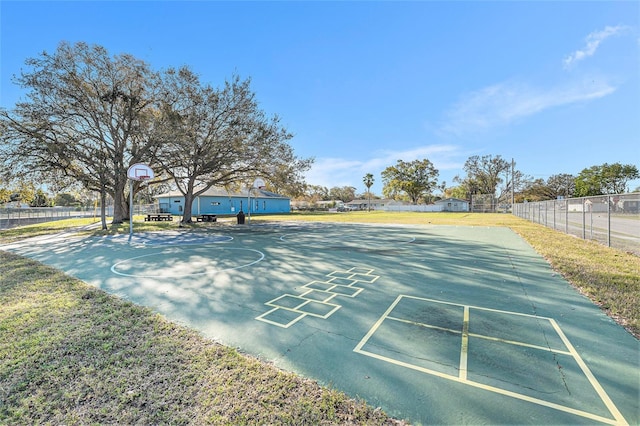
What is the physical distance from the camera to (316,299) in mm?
4383

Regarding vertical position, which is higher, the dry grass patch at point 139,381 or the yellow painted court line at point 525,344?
the dry grass patch at point 139,381

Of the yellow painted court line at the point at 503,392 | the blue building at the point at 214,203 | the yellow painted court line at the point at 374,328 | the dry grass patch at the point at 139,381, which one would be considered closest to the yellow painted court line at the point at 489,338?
the yellow painted court line at the point at 374,328

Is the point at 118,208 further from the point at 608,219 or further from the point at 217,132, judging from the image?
the point at 608,219

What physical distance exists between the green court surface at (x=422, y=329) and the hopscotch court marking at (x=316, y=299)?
0.09ft

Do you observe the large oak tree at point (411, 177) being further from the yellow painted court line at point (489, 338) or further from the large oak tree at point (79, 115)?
the yellow painted court line at point (489, 338)

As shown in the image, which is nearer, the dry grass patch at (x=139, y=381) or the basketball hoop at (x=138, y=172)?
the dry grass patch at (x=139, y=381)

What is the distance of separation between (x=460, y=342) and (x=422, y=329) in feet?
1.46

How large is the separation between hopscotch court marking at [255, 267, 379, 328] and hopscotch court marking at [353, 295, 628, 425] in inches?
33.2

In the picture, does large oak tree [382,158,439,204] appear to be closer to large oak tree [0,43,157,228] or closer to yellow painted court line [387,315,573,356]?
large oak tree [0,43,157,228]

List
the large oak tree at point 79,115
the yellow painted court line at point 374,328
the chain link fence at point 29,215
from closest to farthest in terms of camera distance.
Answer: the yellow painted court line at point 374,328 → the large oak tree at point 79,115 → the chain link fence at point 29,215

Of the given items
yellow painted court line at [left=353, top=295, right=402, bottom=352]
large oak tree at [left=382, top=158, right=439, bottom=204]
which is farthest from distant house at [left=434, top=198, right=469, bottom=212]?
yellow painted court line at [left=353, top=295, right=402, bottom=352]

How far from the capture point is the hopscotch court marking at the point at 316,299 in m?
3.68

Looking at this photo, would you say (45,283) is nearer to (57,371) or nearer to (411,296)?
(57,371)

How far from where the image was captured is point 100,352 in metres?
2.75
